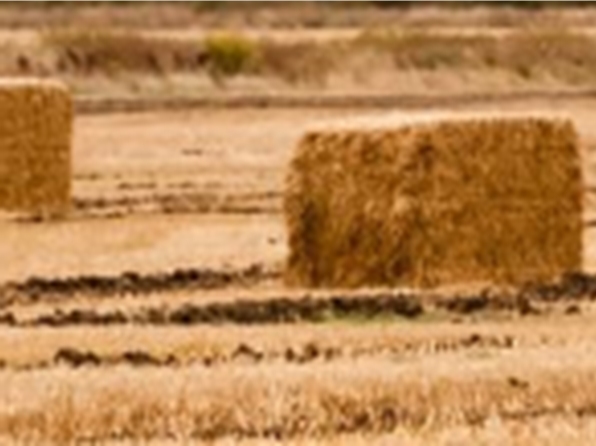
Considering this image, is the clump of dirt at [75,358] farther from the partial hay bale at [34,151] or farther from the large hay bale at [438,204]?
the partial hay bale at [34,151]

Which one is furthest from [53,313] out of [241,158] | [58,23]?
[58,23]

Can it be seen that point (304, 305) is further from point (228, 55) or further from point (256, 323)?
point (228, 55)

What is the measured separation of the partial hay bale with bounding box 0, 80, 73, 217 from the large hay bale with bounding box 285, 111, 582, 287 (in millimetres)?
9073

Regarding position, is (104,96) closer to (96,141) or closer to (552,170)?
(96,141)

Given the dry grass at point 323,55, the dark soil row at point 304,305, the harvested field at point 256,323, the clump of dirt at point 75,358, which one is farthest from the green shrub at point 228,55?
the clump of dirt at point 75,358

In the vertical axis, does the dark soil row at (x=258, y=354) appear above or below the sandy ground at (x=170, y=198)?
above

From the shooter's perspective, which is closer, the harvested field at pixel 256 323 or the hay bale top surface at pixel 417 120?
the harvested field at pixel 256 323

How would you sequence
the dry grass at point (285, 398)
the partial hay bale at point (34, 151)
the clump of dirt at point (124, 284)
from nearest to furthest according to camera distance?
the dry grass at point (285, 398) → the clump of dirt at point (124, 284) → the partial hay bale at point (34, 151)

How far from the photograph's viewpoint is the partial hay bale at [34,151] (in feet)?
112

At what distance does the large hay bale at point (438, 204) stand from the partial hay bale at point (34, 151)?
9.07 m

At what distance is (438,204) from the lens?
24609mm

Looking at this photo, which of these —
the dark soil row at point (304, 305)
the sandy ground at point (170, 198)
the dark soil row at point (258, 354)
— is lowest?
the sandy ground at point (170, 198)

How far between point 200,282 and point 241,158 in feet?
68.0

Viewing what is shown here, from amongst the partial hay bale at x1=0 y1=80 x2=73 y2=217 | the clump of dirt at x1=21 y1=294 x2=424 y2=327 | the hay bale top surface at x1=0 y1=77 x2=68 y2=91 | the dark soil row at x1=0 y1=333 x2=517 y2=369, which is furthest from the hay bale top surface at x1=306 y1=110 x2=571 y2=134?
the hay bale top surface at x1=0 y1=77 x2=68 y2=91
